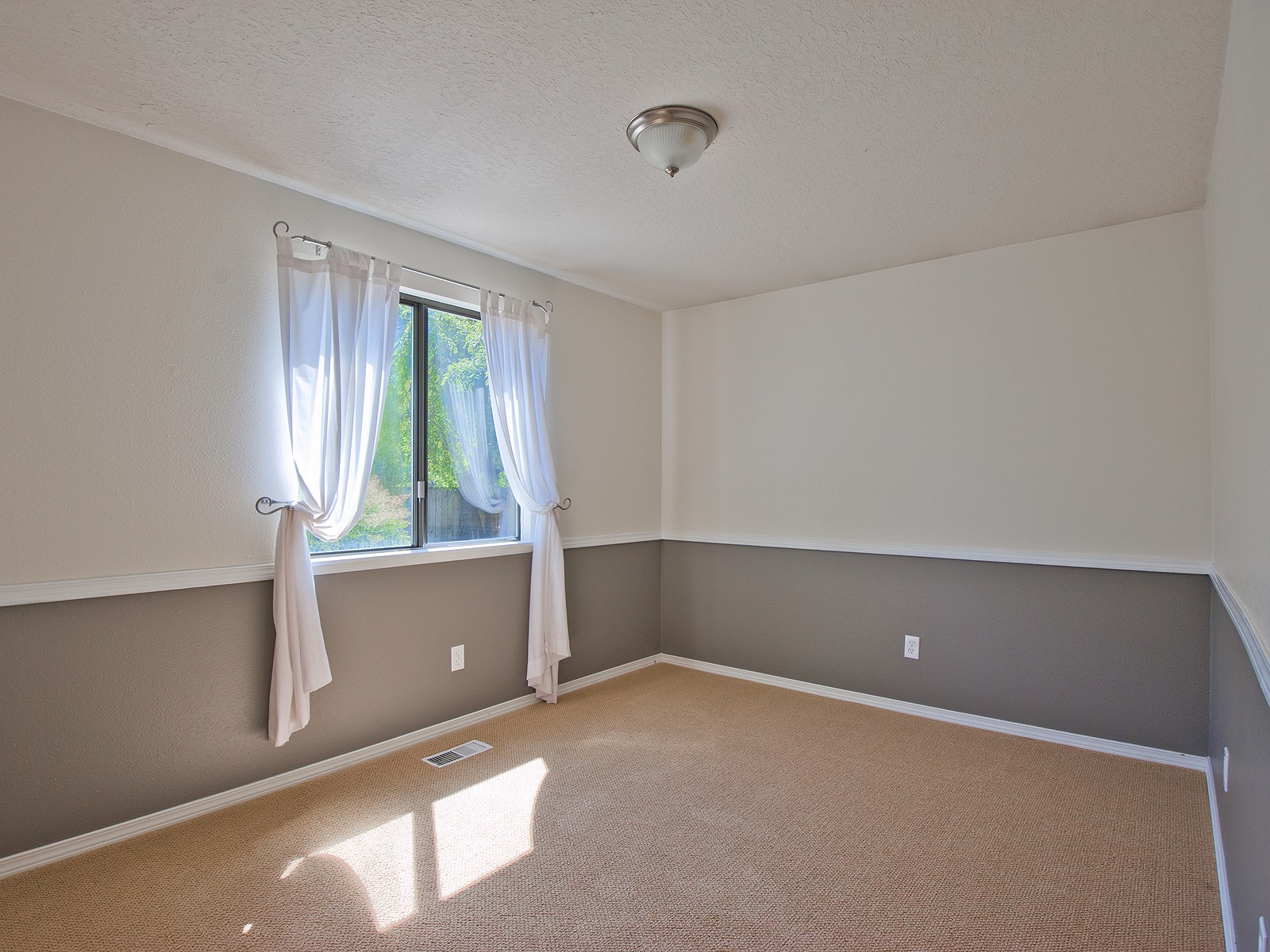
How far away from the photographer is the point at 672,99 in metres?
2.18

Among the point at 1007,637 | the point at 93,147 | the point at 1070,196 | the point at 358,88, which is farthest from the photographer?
the point at 1007,637

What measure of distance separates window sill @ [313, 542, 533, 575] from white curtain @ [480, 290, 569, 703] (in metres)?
0.20

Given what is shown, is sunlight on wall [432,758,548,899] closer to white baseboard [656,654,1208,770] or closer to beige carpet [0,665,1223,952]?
beige carpet [0,665,1223,952]

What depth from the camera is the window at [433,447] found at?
321 centimetres

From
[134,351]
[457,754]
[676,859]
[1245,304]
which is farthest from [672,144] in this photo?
[457,754]

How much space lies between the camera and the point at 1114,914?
1.98 metres

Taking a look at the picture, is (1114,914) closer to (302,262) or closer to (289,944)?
(289,944)

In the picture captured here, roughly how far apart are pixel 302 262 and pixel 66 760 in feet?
6.44

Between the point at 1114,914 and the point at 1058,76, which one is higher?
the point at 1058,76

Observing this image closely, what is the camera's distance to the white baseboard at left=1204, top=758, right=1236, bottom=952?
1.86 metres

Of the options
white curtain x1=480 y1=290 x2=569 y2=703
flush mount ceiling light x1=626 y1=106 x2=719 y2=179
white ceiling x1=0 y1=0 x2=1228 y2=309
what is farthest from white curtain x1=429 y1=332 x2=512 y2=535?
flush mount ceiling light x1=626 y1=106 x2=719 y2=179

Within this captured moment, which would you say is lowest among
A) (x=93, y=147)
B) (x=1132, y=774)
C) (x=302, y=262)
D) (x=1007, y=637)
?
(x=1132, y=774)

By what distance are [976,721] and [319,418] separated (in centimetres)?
349

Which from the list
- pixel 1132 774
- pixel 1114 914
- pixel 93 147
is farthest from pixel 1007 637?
pixel 93 147
